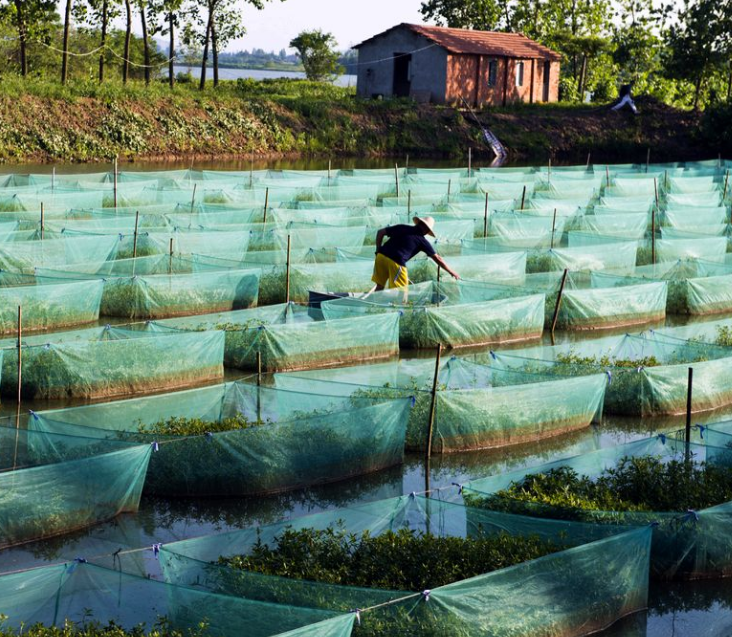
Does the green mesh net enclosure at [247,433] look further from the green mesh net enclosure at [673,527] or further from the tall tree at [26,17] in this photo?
the tall tree at [26,17]

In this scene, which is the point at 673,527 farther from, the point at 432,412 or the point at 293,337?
the point at 293,337

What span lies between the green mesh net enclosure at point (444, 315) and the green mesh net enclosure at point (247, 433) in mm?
4075

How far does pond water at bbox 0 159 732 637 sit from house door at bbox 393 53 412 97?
4160 centimetres

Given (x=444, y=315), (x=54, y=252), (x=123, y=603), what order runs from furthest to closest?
(x=54, y=252) → (x=444, y=315) → (x=123, y=603)

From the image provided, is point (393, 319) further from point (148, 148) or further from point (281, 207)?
point (148, 148)

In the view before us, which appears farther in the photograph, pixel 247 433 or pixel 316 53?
pixel 316 53

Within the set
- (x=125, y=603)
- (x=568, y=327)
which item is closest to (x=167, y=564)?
(x=125, y=603)

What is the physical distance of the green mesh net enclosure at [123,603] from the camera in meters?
7.13

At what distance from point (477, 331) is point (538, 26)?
2068 inches

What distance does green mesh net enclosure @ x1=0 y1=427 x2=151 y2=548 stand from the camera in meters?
9.39

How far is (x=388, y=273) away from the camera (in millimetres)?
16781

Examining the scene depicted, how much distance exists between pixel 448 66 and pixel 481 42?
3.72 metres

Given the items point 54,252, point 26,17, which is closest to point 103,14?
point 26,17

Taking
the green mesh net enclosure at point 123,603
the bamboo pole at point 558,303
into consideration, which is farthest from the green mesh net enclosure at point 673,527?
the bamboo pole at point 558,303
